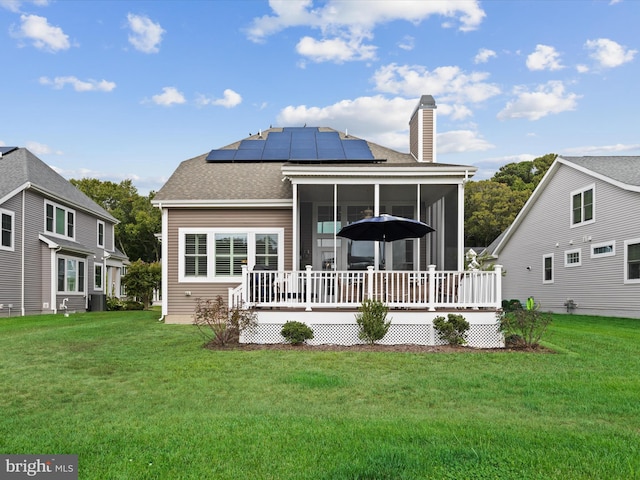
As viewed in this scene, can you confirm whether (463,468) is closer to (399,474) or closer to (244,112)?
(399,474)

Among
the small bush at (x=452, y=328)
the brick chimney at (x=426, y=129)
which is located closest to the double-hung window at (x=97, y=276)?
the brick chimney at (x=426, y=129)

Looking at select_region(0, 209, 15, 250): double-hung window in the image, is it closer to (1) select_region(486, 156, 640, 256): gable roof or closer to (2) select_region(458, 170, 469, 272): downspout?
(2) select_region(458, 170, 469, 272): downspout

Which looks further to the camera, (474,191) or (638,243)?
(474,191)

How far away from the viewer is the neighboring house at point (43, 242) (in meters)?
17.1

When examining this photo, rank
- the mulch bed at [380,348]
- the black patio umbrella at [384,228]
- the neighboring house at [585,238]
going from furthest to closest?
the neighboring house at [585,238] → the black patio umbrella at [384,228] → the mulch bed at [380,348]

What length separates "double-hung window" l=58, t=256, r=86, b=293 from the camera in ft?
65.7

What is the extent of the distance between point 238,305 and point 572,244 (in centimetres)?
1502

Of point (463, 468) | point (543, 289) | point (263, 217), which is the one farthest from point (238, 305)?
point (543, 289)

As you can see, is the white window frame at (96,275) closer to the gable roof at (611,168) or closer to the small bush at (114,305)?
the small bush at (114,305)

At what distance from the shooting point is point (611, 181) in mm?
16078

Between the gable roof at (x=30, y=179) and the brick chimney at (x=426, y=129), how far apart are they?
14.4m

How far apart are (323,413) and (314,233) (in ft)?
28.9

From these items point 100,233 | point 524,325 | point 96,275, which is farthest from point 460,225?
point 100,233

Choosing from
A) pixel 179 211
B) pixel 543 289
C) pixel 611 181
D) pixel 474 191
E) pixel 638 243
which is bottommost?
pixel 543 289
